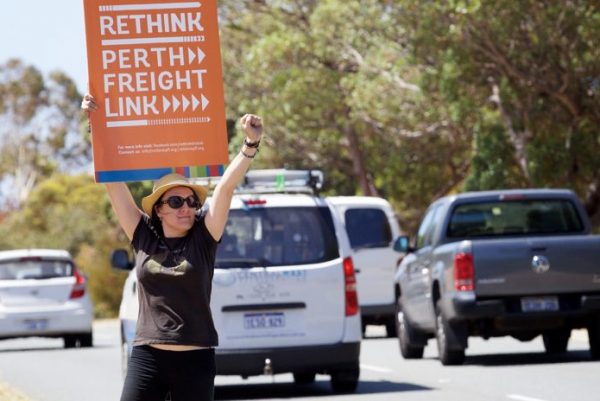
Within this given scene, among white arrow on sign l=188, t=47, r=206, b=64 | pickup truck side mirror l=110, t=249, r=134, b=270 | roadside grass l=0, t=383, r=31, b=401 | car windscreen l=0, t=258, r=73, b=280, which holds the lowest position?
roadside grass l=0, t=383, r=31, b=401

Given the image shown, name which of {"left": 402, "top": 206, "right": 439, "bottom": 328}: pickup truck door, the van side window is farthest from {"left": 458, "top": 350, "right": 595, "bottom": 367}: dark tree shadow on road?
the van side window

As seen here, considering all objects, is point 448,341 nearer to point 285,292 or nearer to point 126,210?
point 285,292

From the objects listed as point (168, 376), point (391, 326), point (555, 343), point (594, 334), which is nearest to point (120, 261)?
point (594, 334)

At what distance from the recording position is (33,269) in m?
29.0

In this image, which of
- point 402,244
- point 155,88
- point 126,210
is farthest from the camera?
point 402,244

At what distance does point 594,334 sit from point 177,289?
11.3 meters

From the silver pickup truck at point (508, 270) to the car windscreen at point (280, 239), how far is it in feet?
9.05

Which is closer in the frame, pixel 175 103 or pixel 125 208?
pixel 125 208

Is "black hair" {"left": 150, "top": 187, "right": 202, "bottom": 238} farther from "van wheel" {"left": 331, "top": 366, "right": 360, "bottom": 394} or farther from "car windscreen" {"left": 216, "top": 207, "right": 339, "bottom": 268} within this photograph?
"van wheel" {"left": 331, "top": 366, "right": 360, "bottom": 394}

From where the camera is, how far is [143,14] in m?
10.1

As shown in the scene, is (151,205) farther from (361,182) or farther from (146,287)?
(361,182)

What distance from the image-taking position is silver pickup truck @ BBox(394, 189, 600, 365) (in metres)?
18.1

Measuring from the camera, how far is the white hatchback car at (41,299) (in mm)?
28266

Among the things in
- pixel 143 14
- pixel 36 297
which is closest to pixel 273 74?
pixel 36 297
